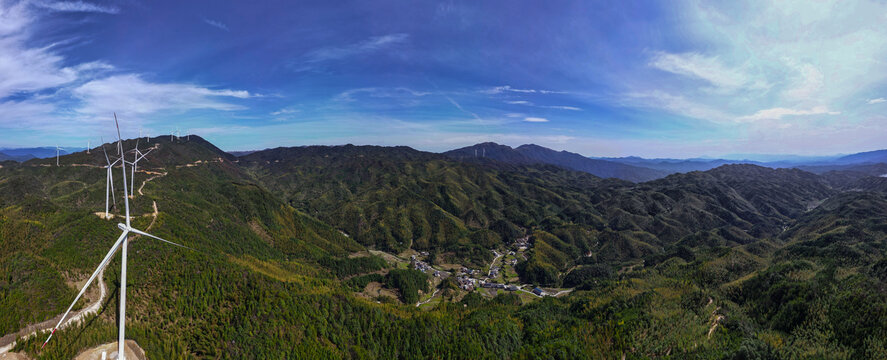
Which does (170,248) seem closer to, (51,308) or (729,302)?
(51,308)

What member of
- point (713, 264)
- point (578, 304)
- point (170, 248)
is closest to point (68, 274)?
point (170, 248)

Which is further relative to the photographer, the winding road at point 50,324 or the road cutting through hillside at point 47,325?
the winding road at point 50,324

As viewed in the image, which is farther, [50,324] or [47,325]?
[50,324]

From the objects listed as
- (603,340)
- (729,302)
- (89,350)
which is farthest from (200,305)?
(729,302)

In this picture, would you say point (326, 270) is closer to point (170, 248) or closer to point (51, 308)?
point (170, 248)

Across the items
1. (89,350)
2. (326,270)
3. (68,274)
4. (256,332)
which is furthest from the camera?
(326,270)

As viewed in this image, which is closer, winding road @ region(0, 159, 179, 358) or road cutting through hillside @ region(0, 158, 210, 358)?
road cutting through hillside @ region(0, 158, 210, 358)

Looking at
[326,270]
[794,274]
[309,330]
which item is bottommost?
[326,270]

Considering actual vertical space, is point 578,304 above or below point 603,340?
below

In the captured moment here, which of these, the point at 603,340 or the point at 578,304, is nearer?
the point at 603,340

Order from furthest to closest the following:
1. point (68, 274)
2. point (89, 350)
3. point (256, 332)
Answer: point (256, 332)
point (68, 274)
point (89, 350)
